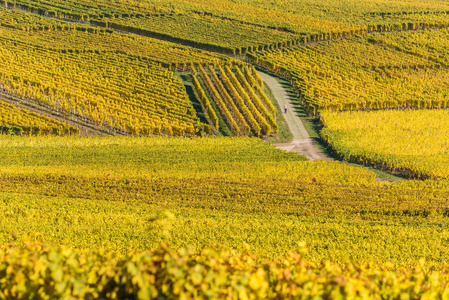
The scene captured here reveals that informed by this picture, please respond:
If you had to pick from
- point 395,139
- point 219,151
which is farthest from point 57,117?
point 395,139

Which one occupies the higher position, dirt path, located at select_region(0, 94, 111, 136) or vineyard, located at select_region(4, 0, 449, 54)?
vineyard, located at select_region(4, 0, 449, 54)

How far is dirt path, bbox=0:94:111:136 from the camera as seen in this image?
205 feet

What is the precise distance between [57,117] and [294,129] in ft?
97.7

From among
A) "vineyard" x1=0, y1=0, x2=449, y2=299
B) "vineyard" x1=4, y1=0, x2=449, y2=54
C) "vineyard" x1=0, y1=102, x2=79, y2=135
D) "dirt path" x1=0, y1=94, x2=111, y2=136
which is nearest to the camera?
"vineyard" x1=0, y1=0, x2=449, y2=299

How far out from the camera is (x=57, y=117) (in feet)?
214

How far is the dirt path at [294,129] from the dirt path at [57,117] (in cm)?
2151

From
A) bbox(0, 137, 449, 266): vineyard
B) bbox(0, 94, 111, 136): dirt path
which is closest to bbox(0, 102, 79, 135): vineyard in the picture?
bbox(0, 94, 111, 136): dirt path

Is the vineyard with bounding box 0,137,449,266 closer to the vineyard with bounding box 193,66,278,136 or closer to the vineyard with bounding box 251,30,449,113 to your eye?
the vineyard with bounding box 193,66,278,136

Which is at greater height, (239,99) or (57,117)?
(239,99)

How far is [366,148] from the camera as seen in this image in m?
60.2

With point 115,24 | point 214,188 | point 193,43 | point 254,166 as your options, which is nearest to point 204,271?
point 214,188

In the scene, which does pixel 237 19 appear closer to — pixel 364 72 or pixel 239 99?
pixel 364 72

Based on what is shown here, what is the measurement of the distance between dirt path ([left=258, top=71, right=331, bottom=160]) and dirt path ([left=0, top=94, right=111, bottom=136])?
2151cm

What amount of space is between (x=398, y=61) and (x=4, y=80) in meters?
67.4
